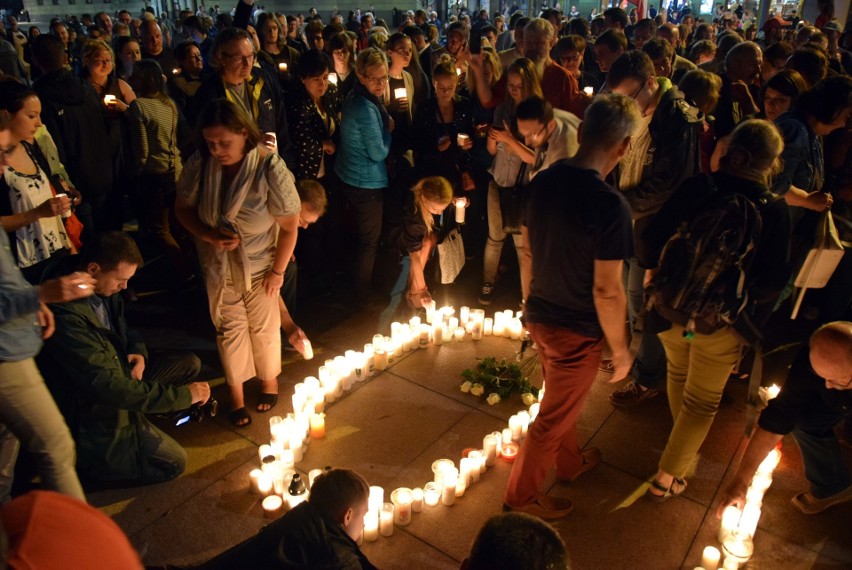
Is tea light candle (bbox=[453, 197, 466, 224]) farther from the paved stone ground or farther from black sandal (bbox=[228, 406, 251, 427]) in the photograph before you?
black sandal (bbox=[228, 406, 251, 427])

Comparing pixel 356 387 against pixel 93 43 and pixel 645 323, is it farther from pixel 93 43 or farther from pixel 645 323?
pixel 93 43

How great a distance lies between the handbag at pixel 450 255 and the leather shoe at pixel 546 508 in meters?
2.29

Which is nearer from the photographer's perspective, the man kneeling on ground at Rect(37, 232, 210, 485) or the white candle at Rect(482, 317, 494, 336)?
the man kneeling on ground at Rect(37, 232, 210, 485)

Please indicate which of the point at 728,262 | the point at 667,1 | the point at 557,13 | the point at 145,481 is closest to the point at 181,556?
the point at 145,481

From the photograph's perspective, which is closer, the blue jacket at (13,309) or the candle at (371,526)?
the blue jacket at (13,309)

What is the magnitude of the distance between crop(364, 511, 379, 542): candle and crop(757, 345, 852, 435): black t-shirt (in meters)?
1.84

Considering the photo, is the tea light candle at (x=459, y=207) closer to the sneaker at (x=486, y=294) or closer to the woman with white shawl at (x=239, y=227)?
the sneaker at (x=486, y=294)

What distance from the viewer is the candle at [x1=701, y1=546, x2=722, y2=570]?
117 inches

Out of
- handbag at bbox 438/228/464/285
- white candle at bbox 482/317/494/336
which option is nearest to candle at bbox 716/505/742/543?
white candle at bbox 482/317/494/336

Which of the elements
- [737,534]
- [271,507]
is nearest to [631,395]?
[737,534]

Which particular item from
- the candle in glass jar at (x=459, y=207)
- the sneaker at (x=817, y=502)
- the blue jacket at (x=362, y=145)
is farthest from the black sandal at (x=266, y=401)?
the sneaker at (x=817, y=502)

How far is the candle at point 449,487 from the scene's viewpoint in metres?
3.37

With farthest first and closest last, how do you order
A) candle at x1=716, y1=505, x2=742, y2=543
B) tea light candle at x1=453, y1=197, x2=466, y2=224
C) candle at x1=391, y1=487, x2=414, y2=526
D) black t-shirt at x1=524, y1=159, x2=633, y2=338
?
1. tea light candle at x1=453, y1=197, x2=466, y2=224
2. candle at x1=391, y1=487, x2=414, y2=526
3. candle at x1=716, y1=505, x2=742, y2=543
4. black t-shirt at x1=524, y1=159, x2=633, y2=338

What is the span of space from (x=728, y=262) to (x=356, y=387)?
2501 millimetres
